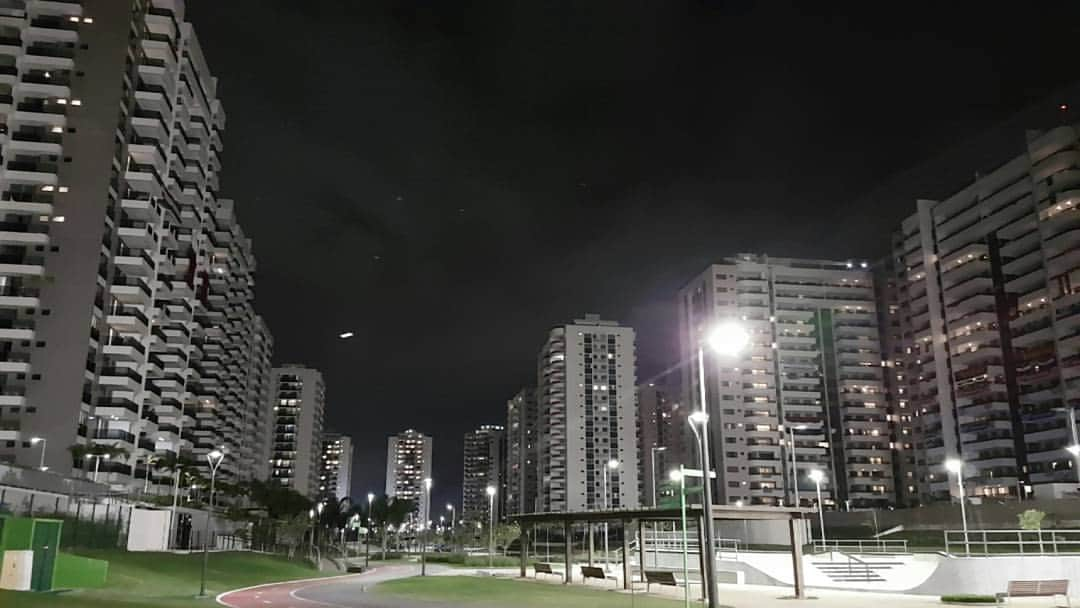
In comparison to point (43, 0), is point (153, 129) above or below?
below

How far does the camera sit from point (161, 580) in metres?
44.1

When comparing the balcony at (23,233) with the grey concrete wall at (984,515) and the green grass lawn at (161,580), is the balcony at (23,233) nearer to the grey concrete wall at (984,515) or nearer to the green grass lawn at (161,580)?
the green grass lawn at (161,580)

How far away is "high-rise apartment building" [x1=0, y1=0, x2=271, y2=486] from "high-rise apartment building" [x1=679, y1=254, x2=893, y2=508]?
90342mm

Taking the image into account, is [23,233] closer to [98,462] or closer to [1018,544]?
[98,462]

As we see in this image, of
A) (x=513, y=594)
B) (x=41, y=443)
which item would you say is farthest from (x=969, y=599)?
(x=41, y=443)

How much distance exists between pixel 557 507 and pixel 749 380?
197ft

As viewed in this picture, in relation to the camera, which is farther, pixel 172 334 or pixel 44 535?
pixel 172 334

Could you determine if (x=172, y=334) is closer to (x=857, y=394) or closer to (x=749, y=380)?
(x=749, y=380)

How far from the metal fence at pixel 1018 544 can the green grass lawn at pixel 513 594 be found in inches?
702

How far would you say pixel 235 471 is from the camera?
159 meters

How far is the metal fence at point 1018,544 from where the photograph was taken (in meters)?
40.8

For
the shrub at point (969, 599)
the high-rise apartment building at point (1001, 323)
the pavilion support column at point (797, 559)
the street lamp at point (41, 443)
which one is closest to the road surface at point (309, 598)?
the pavilion support column at point (797, 559)

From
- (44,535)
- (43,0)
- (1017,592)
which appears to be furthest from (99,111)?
(1017,592)

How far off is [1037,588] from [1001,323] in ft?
338
